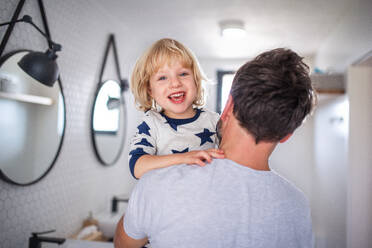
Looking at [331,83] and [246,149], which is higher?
[331,83]

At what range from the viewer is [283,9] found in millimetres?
2350

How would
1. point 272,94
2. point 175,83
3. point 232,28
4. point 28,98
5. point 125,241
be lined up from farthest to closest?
point 232,28 → point 28,98 → point 175,83 → point 125,241 → point 272,94

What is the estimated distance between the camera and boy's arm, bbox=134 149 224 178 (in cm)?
78

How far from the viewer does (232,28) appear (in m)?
2.69

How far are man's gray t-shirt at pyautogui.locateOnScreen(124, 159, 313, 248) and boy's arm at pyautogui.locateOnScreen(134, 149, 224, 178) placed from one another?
30mm

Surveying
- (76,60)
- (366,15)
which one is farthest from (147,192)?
(366,15)

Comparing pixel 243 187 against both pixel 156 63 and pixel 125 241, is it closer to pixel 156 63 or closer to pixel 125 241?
pixel 125 241

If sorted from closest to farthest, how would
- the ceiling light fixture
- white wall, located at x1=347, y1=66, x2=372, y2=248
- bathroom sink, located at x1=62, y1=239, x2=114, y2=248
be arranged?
1. bathroom sink, located at x1=62, y1=239, x2=114, y2=248
2. white wall, located at x1=347, y1=66, x2=372, y2=248
3. the ceiling light fixture

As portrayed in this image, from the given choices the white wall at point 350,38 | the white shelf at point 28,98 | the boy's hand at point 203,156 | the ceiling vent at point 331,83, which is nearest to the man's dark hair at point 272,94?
the boy's hand at point 203,156

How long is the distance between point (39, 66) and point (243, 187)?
1.07 metres

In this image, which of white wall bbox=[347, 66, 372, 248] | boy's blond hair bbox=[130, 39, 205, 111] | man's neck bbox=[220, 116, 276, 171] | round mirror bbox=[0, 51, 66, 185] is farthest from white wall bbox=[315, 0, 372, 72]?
round mirror bbox=[0, 51, 66, 185]

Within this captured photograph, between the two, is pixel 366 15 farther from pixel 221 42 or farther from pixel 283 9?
pixel 221 42

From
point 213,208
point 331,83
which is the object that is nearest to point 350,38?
point 331,83

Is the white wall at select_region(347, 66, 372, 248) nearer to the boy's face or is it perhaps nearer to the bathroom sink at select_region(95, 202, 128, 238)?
the boy's face
